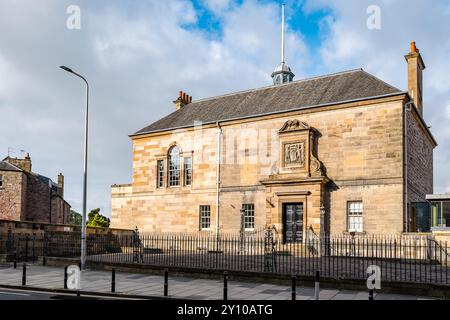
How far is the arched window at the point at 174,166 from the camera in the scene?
33.8 metres

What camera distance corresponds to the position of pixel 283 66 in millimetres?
39312

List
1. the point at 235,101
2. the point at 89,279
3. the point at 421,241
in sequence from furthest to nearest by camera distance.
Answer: the point at 235,101 → the point at 421,241 → the point at 89,279

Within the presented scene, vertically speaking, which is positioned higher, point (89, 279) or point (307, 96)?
point (307, 96)

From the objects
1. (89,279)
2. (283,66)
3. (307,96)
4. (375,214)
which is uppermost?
(283,66)

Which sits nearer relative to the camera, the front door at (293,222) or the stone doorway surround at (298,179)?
the stone doorway surround at (298,179)

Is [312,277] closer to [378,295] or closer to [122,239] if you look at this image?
[378,295]

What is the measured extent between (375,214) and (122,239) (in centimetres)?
1775

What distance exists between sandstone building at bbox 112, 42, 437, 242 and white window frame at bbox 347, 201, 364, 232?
59 mm

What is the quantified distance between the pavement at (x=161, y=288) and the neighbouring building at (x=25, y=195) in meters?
29.9

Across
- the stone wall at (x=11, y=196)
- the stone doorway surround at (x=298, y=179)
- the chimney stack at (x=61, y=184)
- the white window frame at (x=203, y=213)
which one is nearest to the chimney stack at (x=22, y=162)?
the stone wall at (x=11, y=196)

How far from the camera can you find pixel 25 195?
47.1 metres

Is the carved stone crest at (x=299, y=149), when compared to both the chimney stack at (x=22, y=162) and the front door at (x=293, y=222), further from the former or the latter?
the chimney stack at (x=22, y=162)

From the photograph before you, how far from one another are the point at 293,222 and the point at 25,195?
3286 centimetres
